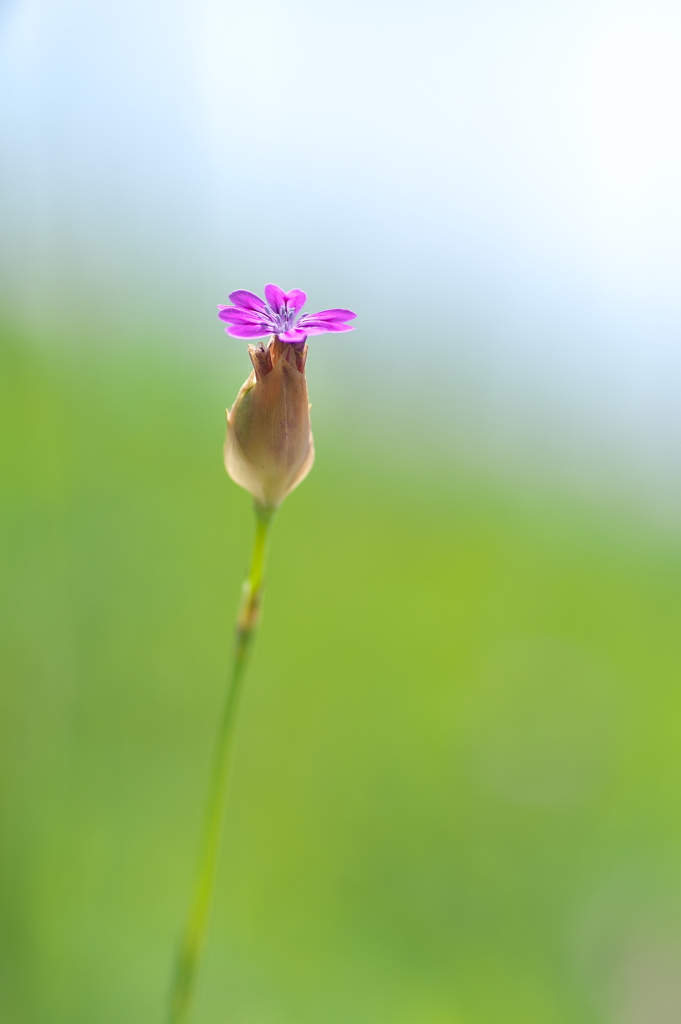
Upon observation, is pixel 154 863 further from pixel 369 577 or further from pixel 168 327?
pixel 168 327

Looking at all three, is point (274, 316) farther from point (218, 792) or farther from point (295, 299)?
point (218, 792)

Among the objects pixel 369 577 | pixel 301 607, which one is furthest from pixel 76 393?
pixel 369 577

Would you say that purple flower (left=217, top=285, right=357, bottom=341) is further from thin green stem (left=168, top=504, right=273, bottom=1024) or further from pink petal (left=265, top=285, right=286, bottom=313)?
thin green stem (left=168, top=504, right=273, bottom=1024)

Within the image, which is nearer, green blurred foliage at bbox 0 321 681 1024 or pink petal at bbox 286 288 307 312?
pink petal at bbox 286 288 307 312

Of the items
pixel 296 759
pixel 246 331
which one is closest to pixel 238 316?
pixel 246 331

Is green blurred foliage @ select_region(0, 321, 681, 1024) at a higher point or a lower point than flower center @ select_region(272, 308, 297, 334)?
lower

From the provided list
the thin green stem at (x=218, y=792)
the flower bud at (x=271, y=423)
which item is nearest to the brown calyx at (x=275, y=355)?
the flower bud at (x=271, y=423)

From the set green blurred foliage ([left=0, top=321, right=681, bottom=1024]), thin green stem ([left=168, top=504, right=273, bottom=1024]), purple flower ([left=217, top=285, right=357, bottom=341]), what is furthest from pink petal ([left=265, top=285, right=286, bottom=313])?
green blurred foliage ([left=0, top=321, right=681, bottom=1024])
